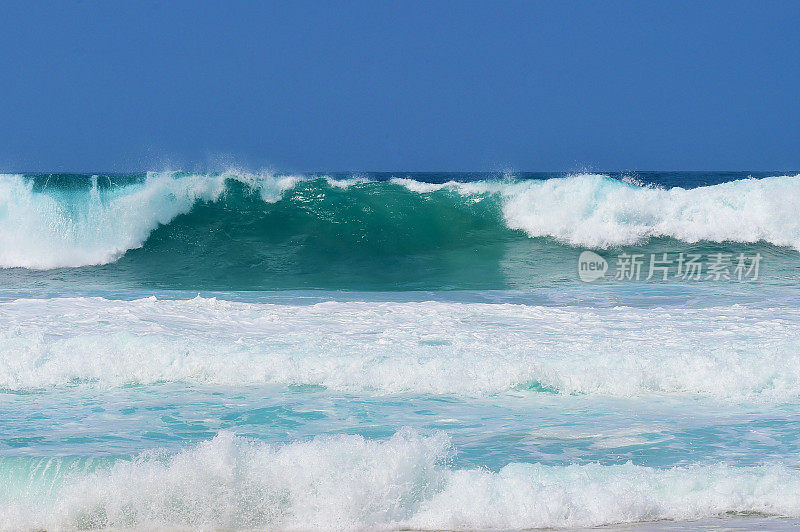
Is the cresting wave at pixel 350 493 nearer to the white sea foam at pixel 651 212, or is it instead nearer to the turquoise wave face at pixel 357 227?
the turquoise wave face at pixel 357 227

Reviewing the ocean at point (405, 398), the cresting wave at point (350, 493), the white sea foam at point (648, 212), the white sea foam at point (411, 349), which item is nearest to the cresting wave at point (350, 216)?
the white sea foam at point (648, 212)

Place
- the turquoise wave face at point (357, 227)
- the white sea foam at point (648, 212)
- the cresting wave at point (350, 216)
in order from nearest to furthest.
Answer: the turquoise wave face at point (357, 227) → the cresting wave at point (350, 216) → the white sea foam at point (648, 212)

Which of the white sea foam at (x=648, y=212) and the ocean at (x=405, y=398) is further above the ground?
the white sea foam at (x=648, y=212)

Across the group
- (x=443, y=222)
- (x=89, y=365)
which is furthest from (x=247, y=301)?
(x=443, y=222)

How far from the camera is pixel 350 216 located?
629 inches

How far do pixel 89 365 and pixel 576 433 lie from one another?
3.71m

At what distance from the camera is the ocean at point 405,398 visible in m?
3.44

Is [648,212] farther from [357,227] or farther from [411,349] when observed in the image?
[411,349]

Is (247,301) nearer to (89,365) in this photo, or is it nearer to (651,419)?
(89,365)

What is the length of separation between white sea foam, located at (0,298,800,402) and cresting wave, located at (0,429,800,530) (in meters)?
1.77

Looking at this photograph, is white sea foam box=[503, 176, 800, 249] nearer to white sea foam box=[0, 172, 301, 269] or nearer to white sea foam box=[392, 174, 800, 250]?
white sea foam box=[392, 174, 800, 250]

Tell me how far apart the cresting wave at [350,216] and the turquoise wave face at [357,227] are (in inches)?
1.3

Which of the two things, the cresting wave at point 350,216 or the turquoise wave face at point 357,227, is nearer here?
the turquoise wave face at point 357,227

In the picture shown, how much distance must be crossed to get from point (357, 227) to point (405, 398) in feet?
34.4
